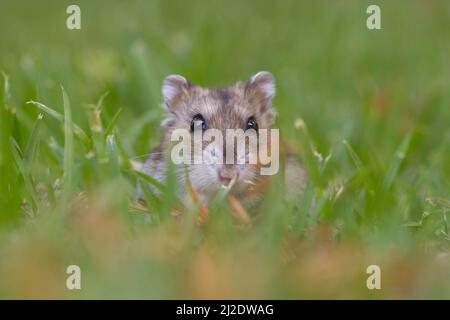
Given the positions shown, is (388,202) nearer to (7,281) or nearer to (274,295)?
(274,295)

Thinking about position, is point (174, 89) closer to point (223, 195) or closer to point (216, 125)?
point (216, 125)

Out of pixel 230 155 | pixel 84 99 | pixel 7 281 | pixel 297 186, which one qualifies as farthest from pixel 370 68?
pixel 7 281

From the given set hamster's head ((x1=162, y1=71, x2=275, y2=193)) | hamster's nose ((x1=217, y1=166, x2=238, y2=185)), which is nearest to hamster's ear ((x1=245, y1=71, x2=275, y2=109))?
hamster's head ((x1=162, y1=71, x2=275, y2=193))

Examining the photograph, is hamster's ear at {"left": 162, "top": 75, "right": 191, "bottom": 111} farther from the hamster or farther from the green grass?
the green grass

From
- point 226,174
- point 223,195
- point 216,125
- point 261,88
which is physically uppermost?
point 261,88

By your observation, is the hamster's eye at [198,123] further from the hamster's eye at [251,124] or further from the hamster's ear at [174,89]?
the hamster's ear at [174,89]

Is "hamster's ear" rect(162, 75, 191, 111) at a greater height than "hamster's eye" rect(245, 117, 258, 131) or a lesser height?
greater

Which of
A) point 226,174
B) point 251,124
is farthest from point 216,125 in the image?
point 226,174
